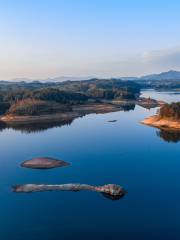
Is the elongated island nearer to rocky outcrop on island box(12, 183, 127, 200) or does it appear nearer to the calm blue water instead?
the calm blue water

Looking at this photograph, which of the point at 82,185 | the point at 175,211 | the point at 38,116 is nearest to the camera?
the point at 175,211

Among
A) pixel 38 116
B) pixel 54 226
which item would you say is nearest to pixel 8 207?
pixel 54 226

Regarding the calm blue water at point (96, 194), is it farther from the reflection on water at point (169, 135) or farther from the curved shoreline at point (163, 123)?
the curved shoreline at point (163, 123)

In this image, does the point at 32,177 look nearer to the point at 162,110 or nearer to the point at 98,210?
the point at 98,210

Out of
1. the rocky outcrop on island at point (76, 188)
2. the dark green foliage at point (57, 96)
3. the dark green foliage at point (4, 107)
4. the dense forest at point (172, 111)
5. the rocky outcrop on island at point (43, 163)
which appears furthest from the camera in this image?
the dark green foliage at point (57, 96)

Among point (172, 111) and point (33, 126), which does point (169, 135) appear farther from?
point (33, 126)

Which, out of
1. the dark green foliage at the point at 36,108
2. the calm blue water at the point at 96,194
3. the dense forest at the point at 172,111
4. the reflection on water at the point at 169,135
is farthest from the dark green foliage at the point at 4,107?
the reflection on water at the point at 169,135
